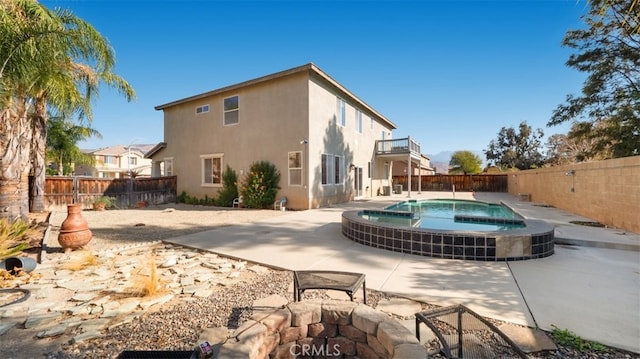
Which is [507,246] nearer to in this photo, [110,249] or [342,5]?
[110,249]

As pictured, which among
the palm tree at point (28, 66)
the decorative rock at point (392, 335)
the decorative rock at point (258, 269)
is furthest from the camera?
the palm tree at point (28, 66)

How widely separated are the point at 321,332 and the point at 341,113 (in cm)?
1474

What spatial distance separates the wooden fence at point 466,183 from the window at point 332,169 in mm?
14720

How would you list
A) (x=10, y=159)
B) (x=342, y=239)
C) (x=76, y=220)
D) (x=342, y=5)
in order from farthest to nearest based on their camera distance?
(x=342, y=5), (x=10, y=159), (x=342, y=239), (x=76, y=220)

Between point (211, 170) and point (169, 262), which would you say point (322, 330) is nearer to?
point (169, 262)

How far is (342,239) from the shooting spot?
278 inches

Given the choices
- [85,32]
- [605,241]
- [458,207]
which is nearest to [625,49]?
[458,207]

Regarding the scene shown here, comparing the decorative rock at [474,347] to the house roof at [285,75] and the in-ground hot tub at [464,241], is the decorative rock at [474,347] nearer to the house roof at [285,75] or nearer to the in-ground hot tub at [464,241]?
the in-ground hot tub at [464,241]

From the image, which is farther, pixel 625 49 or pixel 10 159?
pixel 625 49

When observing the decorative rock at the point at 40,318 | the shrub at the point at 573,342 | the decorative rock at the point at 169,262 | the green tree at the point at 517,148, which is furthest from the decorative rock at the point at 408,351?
the green tree at the point at 517,148

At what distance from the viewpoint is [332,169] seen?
600 inches

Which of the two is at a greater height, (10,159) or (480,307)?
(10,159)

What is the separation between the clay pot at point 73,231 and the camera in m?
5.79

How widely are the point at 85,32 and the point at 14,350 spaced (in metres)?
7.95
